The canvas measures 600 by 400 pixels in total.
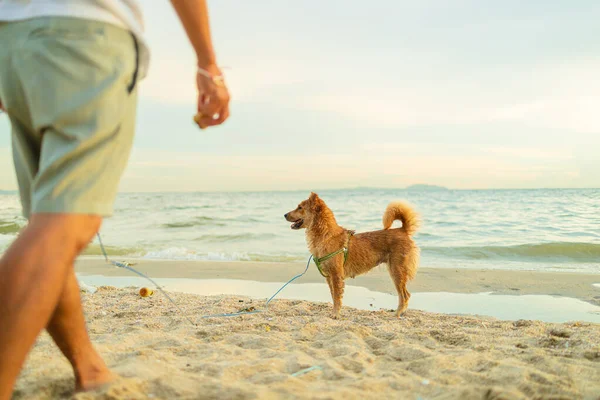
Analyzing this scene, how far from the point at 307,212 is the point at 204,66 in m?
3.90

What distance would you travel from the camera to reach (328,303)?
543cm

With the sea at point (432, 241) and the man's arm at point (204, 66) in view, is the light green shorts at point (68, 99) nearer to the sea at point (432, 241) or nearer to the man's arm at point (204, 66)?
the man's arm at point (204, 66)

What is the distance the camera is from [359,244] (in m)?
5.41

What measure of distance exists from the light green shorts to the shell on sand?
84 cm

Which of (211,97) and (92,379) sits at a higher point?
(211,97)

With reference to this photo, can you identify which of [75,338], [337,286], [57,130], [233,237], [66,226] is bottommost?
[233,237]

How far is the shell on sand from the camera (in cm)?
195

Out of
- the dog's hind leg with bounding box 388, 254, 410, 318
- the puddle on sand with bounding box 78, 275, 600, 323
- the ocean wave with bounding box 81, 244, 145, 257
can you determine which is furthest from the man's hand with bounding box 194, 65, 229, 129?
the ocean wave with bounding box 81, 244, 145, 257

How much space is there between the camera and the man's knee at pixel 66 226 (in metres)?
1.22

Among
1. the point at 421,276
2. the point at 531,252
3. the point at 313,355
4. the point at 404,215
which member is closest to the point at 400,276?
the point at 404,215

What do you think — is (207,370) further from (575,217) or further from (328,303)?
(575,217)

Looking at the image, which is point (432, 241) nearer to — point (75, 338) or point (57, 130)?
point (75, 338)

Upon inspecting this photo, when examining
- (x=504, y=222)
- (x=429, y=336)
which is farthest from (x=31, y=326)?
(x=504, y=222)

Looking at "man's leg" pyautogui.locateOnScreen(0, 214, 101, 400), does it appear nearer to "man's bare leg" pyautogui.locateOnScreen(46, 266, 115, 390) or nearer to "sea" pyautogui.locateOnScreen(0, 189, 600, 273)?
"man's bare leg" pyautogui.locateOnScreen(46, 266, 115, 390)
